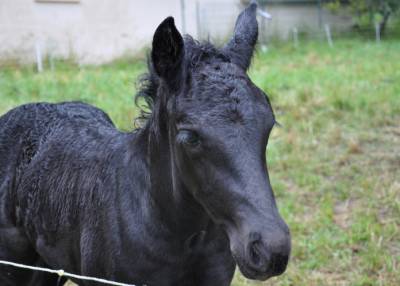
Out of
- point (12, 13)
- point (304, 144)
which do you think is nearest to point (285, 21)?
point (12, 13)

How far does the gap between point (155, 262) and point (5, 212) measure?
142cm

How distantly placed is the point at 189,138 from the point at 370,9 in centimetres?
1933

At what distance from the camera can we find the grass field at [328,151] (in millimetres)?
5078

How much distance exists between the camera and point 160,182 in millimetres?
2822

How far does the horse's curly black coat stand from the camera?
89.8 inches

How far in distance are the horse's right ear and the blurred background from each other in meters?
0.38

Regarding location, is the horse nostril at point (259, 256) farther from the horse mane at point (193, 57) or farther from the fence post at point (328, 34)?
the fence post at point (328, 34)

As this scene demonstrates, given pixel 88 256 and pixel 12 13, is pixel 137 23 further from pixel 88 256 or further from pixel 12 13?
pixel 88 256

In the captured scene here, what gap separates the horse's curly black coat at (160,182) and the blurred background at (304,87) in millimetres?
473

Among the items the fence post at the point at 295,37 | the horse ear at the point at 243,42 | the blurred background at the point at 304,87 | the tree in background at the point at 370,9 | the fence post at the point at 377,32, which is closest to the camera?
the horse ear at the point at 243,42

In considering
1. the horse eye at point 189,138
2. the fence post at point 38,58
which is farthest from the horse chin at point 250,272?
the fence post at point 38,58

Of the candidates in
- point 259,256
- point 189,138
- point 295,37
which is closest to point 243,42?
point 189,138

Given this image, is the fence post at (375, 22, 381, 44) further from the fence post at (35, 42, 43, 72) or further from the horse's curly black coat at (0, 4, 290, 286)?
the horse's curly black coat at (0, 4, 290, 286)

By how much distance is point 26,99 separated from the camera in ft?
29.6
